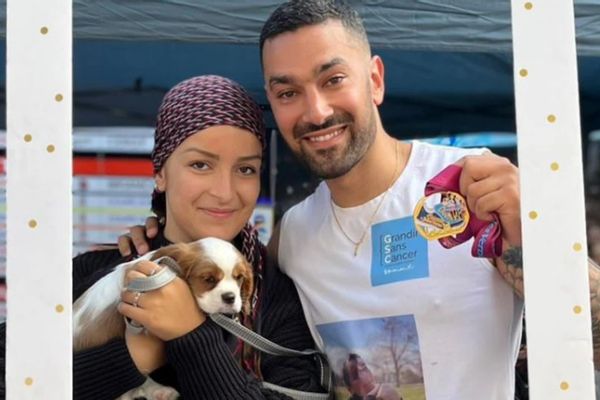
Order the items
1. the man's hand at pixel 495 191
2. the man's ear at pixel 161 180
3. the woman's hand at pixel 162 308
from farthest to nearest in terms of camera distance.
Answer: the man's ear at pixel 161 180, the woman's hand at pixel 162 308, the man's hand at pixel 495 191

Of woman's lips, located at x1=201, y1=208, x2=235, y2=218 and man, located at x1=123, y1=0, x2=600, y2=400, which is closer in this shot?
man, located at x1=123, y1=0, x2=600, y2=400

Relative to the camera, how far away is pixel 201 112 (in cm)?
205

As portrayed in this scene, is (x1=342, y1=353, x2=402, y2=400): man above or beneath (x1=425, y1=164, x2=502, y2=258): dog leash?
beneath

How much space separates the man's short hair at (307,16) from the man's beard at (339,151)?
238 mm

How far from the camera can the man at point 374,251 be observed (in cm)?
191

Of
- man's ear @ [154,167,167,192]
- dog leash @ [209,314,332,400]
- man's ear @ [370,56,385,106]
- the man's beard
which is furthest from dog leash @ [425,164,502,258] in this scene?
man's ear @ [154,167,167,192]

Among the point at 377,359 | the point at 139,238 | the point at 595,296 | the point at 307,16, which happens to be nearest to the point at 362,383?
the point at 377,359

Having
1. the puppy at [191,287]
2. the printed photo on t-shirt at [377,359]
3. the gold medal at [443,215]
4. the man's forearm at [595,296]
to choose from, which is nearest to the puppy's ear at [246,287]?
the puppy at [191,287]

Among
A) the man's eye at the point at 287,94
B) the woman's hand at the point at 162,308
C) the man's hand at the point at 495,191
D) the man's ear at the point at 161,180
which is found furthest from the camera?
the man's ear at the point at 161,180

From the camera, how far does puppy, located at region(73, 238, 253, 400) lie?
6.25 ft

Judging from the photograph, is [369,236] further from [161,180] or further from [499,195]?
[161,180]

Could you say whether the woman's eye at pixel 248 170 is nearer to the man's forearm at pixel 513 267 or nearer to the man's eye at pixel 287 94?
the man's eye at pixel 287 94

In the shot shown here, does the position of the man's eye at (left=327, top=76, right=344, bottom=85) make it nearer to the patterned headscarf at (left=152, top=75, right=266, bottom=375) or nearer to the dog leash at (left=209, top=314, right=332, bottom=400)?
the patterned headscarf at (left=152, top=75, right=266, bottom=375)

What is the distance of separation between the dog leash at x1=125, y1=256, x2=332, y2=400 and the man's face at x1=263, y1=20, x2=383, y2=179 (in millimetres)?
433
